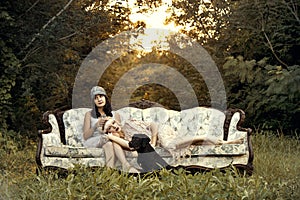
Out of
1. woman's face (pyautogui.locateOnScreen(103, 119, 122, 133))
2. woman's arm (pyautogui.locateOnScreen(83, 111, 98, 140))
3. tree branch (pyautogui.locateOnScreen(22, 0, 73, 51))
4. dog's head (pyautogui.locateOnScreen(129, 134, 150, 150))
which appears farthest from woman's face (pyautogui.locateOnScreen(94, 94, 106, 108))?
tree branch (pyautogui.locateOnScreen(22, 0, 73, 51))

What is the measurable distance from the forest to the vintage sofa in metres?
1.76

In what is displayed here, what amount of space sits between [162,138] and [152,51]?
11.8 feet

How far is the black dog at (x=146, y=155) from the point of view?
5.12 meters

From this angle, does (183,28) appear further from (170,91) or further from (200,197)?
(200,197)

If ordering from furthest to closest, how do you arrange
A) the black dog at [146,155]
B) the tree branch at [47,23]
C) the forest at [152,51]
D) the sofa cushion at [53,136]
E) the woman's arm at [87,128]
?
the forest at [152,51] < the tree branch at [47,23] < the woman's arm at [87,128] < the sofa cushion at [53,136] < the black dog at [146,155]

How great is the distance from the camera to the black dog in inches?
202

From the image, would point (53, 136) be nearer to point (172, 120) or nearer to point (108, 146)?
point (108, 146)

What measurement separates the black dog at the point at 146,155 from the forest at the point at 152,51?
101 inches

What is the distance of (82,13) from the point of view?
808 cm

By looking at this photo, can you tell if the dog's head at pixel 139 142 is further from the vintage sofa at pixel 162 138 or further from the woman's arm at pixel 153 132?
the woman's arm at pixel 153 132

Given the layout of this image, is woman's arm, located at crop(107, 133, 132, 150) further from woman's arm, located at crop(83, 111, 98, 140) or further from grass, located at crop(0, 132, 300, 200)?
grass, located at crop(0, 132, 300, 200)

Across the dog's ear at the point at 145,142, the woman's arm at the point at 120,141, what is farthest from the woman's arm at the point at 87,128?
the dog's ear at the point at 145,142

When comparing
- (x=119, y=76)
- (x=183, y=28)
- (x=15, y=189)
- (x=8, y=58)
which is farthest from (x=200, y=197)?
(x=183, y=28)

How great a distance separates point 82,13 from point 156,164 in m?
3.60
